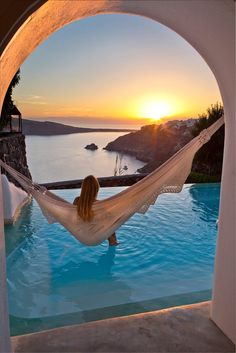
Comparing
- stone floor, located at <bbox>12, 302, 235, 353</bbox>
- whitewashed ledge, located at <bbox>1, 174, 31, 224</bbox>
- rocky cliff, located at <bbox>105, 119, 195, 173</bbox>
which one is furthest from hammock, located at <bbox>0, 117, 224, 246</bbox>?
rocky cliff, located at <bbox>105, 119, 195, 173</bbox>

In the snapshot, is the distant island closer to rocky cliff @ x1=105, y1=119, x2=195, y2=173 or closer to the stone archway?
rocky cliff @ x1=105, y1=119, x2=195, y2=173

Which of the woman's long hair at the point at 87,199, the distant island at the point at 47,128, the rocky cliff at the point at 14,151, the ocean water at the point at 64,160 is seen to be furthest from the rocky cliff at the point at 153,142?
the woman's long hair at the point at 87,199

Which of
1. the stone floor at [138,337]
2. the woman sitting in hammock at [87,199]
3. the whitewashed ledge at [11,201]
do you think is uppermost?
the woman sitting in hammock at [87,199]

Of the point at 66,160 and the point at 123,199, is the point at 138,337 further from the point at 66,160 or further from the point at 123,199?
the point at 66,160

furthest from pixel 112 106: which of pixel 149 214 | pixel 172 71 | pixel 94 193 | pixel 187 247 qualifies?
pixel 94 193

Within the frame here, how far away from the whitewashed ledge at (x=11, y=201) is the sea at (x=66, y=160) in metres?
2.59

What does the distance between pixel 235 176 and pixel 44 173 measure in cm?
867

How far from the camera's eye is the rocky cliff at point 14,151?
334 inches

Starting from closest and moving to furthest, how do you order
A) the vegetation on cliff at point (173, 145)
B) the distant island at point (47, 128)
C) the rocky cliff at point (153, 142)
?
the vegetation on cliff at point (173, 145) < the distant island at point (47, 128) < the rocky cliff at point (153, 142)

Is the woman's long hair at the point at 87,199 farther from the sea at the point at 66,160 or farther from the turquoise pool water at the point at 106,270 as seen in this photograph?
the sea at the point at 66,160

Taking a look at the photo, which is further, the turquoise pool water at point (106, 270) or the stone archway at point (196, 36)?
the turquoise pool water at point (106, 270)

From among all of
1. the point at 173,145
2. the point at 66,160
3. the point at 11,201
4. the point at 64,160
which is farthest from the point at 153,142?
the point at 11,201

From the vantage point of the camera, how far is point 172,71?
9.05 m

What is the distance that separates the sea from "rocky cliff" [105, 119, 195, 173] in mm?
1834
